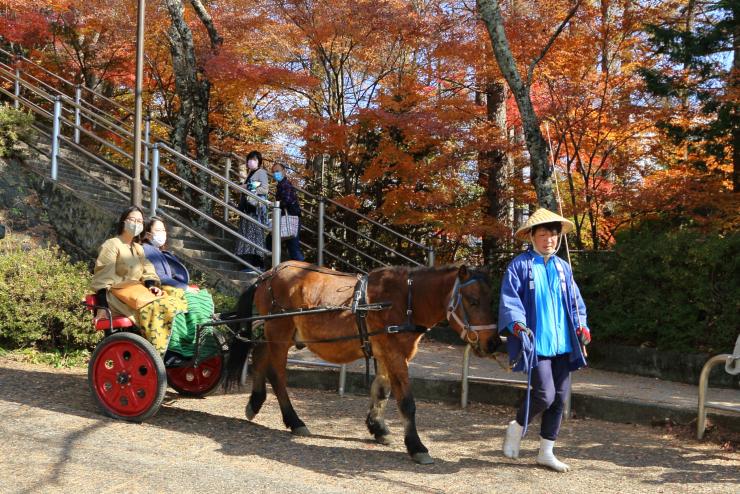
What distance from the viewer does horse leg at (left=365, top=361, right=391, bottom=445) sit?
5.88 meters

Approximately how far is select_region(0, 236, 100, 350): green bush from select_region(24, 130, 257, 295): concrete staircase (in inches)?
67.0

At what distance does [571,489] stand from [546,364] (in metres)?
0.87

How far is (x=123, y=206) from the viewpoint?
11797 mm

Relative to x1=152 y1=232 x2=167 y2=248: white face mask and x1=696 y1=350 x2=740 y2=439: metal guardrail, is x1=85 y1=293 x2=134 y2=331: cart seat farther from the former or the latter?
x1=696 y1=350 x2=740 y2=439: metal guardrail

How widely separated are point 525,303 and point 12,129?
1085cm

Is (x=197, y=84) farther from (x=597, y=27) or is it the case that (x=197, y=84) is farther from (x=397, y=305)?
(x=397, y=305)

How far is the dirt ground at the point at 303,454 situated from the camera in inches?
187

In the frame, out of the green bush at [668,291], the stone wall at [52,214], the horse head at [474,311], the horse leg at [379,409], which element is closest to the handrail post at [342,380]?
the horse leg at [379,409]

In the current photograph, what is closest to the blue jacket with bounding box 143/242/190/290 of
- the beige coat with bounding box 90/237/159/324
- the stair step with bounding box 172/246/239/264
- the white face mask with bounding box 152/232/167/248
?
the white face mask with bounding box 152/232/167/248

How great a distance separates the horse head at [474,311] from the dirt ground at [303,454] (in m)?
0.99

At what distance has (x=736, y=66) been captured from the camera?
10.8m

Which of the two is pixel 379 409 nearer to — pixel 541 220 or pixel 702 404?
pixel 541 220

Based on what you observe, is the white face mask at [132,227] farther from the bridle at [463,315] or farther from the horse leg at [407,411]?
the bridle at [463,315]

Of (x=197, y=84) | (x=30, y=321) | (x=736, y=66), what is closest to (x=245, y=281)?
(x=30, y=321)
